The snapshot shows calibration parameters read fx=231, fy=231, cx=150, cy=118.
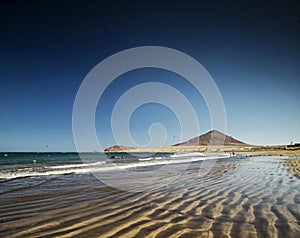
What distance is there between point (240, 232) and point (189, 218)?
1.17m

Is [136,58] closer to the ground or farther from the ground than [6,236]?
farther from the ground

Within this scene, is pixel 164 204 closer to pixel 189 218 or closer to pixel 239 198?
pixel 189 218

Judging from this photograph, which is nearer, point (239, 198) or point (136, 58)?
point (239, 198)

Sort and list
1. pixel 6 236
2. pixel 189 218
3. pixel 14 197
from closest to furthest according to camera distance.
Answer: pixel 6 236 < pixel 189 218 < pixel 14 197

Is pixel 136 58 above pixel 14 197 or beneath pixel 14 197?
above

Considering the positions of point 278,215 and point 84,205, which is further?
point 84,205

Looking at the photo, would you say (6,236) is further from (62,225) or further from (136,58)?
(136,58)

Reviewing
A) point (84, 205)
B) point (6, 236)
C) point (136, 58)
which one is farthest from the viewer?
point (136, 58)

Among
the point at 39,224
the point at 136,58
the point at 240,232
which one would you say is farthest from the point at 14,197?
the point at 136,58

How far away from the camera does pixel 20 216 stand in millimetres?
5344

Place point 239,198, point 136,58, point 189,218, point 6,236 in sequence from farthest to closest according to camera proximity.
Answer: point 136,58
point 239,198
point 189,218
point 6,236

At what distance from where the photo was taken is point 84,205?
6.38 m

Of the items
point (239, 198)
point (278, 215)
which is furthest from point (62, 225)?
point (239, 198)

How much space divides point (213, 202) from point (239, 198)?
1.13 m
